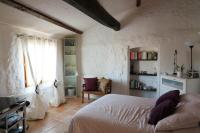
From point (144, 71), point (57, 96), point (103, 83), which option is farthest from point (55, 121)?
point (144, 71)

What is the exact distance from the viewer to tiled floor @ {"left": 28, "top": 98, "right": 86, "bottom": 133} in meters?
3.41

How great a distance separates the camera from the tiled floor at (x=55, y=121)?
134 inches

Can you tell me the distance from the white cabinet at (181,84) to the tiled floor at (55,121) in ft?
8.54

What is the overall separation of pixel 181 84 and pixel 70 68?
3616 mm

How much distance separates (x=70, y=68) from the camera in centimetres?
596

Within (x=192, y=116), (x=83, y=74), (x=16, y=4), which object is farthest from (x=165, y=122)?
(x=83, y=74)

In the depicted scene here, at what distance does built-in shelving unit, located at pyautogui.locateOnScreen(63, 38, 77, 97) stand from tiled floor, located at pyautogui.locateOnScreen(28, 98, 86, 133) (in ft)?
3.04

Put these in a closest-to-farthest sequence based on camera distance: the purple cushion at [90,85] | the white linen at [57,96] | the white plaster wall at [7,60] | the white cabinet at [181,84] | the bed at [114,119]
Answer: the bed at [114,119]
the white plaster wall at [7,60]
the white cabinet at [181,84]
the white linen at [57,96]
the purple cushion at [90,85]

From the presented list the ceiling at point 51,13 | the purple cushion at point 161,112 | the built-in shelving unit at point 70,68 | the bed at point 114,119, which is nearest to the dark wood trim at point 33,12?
the ceiling at point 51,13

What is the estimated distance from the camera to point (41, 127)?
11.6 ft

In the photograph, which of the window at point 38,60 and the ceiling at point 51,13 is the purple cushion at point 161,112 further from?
the window at point 38,60

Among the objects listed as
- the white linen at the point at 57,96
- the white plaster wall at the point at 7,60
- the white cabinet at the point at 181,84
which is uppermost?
the white plaster wall at the point at 7,60

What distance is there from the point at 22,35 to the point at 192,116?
3.66 metres

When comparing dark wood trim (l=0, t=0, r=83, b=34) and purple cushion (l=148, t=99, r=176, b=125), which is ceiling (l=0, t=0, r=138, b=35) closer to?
dark wood trim (l=0, t=0, r=83, b=34)
